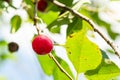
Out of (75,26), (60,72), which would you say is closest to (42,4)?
(75,26)

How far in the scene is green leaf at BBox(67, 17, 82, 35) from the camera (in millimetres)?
1546

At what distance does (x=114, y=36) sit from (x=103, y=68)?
137 centimetres

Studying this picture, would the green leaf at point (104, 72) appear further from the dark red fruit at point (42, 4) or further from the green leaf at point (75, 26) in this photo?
the dark red fruit at point (42, 4)

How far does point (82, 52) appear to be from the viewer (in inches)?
57.4

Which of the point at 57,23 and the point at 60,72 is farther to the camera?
the point at 57,23

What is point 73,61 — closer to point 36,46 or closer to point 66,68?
point 66,68

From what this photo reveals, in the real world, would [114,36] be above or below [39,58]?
below

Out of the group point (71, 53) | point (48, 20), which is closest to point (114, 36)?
point (48, 20)

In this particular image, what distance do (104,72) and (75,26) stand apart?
25 centimetres

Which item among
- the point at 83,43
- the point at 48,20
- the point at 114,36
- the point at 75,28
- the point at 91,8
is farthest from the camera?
the point at 114,36

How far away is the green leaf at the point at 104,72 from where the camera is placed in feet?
4.78

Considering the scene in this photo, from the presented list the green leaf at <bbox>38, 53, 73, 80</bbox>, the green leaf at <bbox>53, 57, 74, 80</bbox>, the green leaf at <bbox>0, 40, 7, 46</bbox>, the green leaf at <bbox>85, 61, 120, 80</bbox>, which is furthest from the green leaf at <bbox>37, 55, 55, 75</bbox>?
the green leaf at <bbox>0, 40, 7, 46</bbox>

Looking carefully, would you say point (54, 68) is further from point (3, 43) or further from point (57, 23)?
point (3, 43)

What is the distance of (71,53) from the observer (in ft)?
4.86
